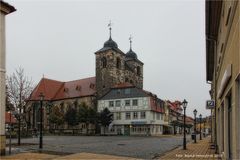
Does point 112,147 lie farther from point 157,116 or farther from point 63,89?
point 63,89

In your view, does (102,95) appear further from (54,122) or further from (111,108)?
(54,122)

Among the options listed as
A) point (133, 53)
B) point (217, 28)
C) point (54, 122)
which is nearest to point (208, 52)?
point (217, 28)

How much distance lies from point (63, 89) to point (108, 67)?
730 inches

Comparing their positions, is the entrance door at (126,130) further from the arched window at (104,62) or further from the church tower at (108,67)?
the arched window at (104,62)

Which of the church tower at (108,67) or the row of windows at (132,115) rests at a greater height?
the church tower at (108,67)

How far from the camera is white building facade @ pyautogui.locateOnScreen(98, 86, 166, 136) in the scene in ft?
258

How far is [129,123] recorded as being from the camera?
80.1m

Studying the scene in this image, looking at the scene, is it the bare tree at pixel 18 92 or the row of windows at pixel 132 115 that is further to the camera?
the row of windows at pixel 132 115

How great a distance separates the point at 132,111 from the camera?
80.1 metres

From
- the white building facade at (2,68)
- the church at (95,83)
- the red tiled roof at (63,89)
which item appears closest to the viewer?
the white building facade at (2,68)

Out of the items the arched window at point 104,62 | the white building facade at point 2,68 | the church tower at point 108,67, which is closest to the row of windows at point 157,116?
the church tower at point 108,67

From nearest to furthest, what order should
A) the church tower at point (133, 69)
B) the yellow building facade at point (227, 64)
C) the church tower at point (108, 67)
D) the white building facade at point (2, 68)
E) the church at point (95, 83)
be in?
the yellow building facade at point (227, 64) < the white building facade at point (2, 68) < the church tower at point (108, 67) < the church at point (95, 83) < the church tower at point (133, 69)

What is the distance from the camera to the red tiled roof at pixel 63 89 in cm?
9241

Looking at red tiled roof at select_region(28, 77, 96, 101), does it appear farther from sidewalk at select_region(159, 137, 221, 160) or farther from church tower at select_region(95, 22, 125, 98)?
sidewalk at select_region(159, 137, 221, 160)
